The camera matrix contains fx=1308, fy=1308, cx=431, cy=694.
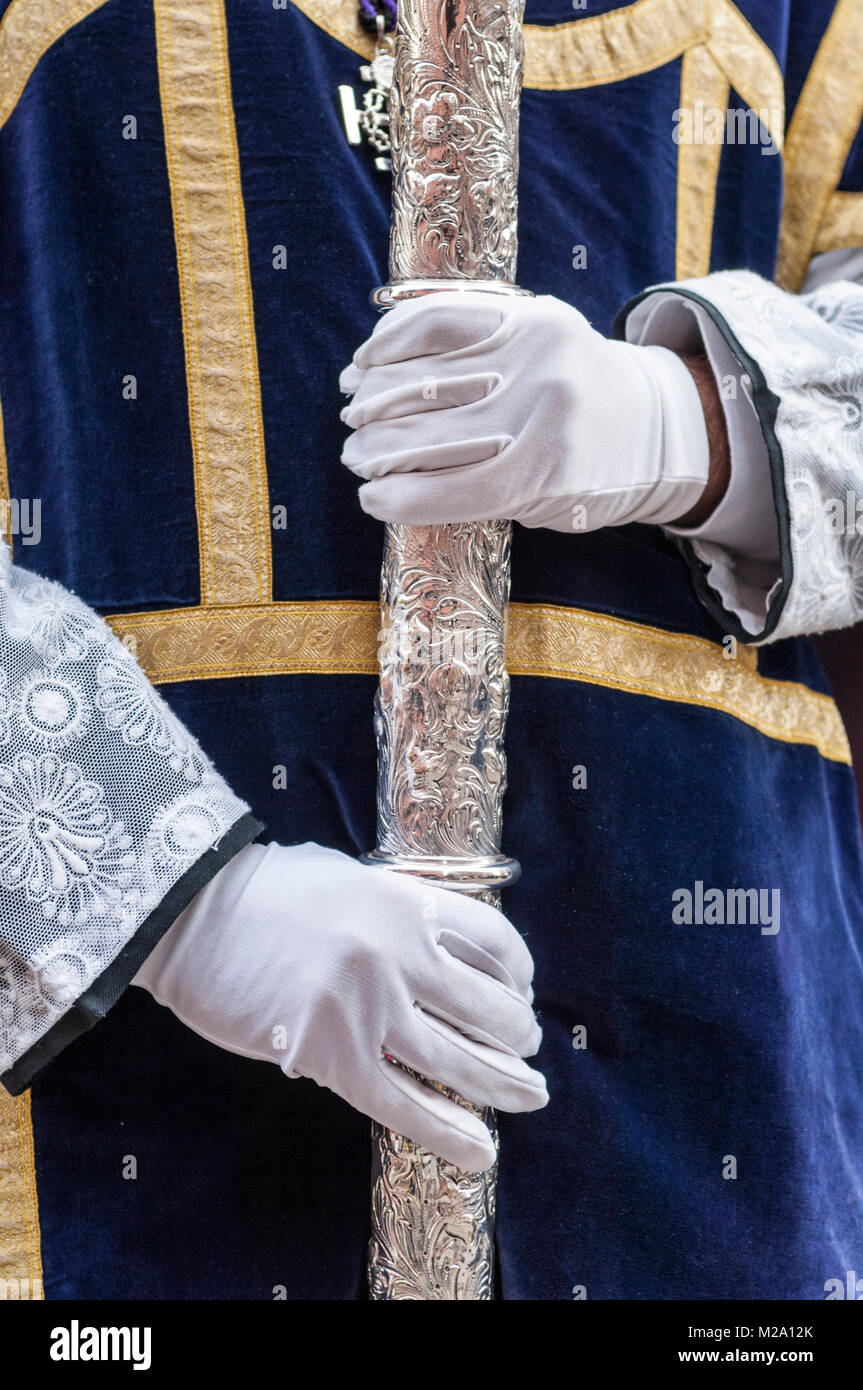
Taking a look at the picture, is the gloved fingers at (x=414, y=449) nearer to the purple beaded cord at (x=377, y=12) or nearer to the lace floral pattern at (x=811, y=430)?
the lace floral pattern at (x=811, y=430)

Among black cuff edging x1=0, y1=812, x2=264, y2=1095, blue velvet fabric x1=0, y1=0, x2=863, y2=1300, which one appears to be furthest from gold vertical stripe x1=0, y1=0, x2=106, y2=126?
black cuff edging x1=0, y1=812, x2=264, y2=1095

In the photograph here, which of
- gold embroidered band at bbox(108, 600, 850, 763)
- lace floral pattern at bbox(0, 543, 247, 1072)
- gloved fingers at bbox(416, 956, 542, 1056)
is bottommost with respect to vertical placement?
gloved fingers at bbox(416, 956, 542, 1056)

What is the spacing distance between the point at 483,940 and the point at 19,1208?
0.40m

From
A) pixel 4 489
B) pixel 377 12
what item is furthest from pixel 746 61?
pixel 4 489

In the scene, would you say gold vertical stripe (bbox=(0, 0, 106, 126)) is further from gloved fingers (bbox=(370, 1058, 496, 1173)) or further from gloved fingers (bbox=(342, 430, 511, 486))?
gloved fingers (bbox=(370, 1058, 496, 1173))

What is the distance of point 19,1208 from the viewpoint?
3.04ft

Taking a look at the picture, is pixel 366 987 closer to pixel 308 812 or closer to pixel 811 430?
pixel 308 812

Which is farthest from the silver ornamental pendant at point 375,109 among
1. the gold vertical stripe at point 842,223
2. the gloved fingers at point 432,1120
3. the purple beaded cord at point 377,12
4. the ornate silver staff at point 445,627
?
the gloved fingers at point 432,1120

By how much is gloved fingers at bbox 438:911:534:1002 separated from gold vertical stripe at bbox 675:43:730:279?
1.91 ft

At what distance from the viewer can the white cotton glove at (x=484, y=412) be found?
0.84 m

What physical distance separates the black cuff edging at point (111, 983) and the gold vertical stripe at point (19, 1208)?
0.44ft

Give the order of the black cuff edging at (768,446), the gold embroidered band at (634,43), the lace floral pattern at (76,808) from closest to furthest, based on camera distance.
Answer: the lace floral pattern at (76,808), the black cuff edging at (768,446), the gold embroidered band at (634,43)

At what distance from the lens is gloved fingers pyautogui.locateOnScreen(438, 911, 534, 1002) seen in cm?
83

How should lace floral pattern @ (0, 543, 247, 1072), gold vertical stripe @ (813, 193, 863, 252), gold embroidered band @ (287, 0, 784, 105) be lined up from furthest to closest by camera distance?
gold vertical stripe @ (813, 193, 863, 252) < gold embroidered band @ (287, 0, 784, 105) < lace floral pattern @ (0, 543, 247, 1072)
